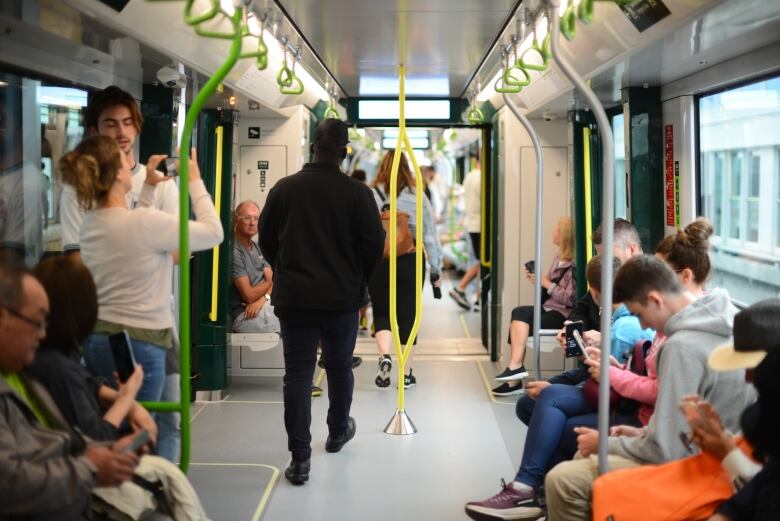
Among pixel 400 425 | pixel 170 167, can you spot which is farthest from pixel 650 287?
pixel 400 425

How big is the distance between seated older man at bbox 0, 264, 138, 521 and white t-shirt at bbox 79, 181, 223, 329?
56cm

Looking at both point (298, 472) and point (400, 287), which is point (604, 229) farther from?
point (400, 287)

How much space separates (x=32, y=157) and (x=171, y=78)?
3.31ft

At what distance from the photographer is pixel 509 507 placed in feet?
14.4

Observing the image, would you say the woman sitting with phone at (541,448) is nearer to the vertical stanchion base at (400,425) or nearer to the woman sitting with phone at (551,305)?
the vertical stanchion base at (400,425)

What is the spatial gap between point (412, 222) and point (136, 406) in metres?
5.41

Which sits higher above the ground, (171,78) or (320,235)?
(171,78)

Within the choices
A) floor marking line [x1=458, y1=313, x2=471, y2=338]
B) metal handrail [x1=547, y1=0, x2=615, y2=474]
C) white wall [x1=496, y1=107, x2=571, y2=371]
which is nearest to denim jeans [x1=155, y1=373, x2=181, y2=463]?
metal handrail [x1=547, y1=0, x2=615, y2=474]

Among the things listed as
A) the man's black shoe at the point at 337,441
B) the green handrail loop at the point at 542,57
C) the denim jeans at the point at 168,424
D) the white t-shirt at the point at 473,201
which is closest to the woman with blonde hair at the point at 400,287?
the man's black shoe at the point at 337,441

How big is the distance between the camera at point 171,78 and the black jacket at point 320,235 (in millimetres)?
792

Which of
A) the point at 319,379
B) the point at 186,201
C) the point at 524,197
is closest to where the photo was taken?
the point at 186,201

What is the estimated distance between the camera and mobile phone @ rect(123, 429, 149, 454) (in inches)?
112

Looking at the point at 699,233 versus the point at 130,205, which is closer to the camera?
the point at 130,205

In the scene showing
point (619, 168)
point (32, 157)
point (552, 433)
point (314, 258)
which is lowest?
point (552, 433)
